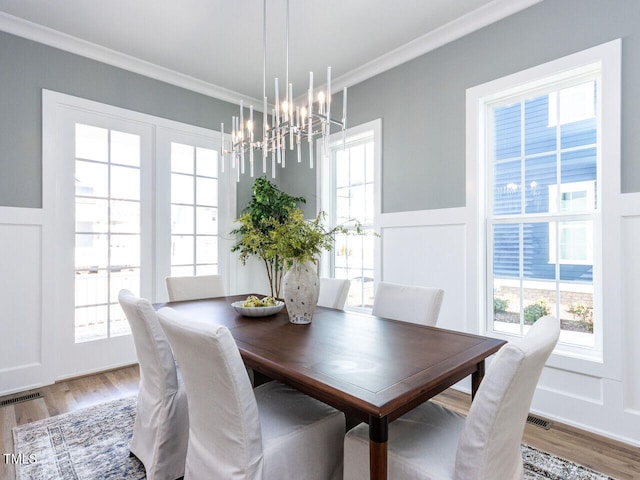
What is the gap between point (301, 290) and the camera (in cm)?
189

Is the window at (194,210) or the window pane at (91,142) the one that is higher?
the window pane at (91,142)

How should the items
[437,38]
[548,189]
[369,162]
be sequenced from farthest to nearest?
[369,162]
[437,38]
[548,189]

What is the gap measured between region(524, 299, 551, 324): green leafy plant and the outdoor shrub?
0.45 ft

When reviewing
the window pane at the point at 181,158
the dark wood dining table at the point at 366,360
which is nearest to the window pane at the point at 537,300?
the dark wood dining table at the point at 366,360

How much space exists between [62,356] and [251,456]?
8.80 ft

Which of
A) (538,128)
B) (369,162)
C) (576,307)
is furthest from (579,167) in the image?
(369,162)

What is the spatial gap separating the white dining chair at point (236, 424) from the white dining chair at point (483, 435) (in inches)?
6.4

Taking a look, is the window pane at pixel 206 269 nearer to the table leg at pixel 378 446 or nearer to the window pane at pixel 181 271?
the window pane at pixel 181 271

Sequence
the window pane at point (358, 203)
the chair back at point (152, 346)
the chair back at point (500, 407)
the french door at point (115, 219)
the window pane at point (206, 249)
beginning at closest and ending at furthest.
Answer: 1. the chair back at point (500, 407)
2. the chair back at point (152, 346)
3. the french door at point (115, 219)
4. the window pane at point (358, 203)
5. the window pane at point (206, 249)

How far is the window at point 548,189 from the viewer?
2.23m

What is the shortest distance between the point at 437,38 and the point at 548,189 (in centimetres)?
152

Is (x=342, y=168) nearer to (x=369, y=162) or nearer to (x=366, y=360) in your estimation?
(x=369, y=162)

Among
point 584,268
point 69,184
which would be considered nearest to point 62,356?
point 69,184

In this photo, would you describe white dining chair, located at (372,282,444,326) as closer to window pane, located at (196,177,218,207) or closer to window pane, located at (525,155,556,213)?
window pane, located at (525,155,556,213)
